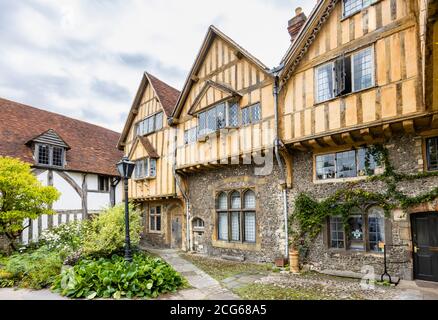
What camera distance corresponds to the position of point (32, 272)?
25.1 ft

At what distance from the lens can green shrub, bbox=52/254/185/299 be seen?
20.9 feet

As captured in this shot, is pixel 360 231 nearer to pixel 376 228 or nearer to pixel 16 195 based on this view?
pixel 376 228

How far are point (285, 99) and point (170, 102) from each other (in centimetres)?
780

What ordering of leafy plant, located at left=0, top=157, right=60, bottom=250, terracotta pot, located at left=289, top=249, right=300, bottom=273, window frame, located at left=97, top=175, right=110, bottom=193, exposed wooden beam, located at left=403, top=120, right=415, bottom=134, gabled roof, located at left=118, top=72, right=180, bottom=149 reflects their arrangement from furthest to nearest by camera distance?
window frame, located at left=97, top=175, right=110, bottom=193 → gabled roof, located at left=118, top=72, right=180, bottom=149 → leafy plant, located at left=0, top=157, right=60, bottom=250 → terracotta pot, located at left=289, top=249, right=300, bottom=273 → exposed wooden beam, located at left=403, top=120, right=415, bottom=134

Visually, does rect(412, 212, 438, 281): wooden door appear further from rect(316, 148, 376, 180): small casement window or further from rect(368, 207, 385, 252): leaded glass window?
rect(316, 148, 376, 180): small casement window

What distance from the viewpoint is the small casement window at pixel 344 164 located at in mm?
8070

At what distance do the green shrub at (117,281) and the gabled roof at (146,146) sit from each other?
761 centimetres

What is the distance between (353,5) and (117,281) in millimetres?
10086

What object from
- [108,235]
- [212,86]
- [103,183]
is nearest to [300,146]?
[212,86]

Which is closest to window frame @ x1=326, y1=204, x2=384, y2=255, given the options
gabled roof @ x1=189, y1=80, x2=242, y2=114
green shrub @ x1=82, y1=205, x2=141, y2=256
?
gabled roof @ x1=189, y1=80, x2=242, y2=114

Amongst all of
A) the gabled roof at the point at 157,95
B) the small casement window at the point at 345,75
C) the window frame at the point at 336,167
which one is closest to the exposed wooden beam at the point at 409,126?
the window frame at the point at 336,167

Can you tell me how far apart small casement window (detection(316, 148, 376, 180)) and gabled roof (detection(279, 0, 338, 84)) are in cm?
308
